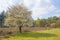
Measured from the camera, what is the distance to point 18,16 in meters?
30.4

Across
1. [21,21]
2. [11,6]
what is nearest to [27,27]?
[21,21]

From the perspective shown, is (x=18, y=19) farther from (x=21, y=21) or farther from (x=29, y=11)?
(x=29, y=11)

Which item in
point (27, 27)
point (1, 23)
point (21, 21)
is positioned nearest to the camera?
point (21, 21)

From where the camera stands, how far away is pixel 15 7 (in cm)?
3134

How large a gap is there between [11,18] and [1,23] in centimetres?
717

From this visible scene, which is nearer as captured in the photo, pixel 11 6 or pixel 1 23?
pixel 11 6

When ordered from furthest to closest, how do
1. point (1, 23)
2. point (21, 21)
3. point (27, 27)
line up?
point (1, 23)
point (27, 27)
point (21, 21)

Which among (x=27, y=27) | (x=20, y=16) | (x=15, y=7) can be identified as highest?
(x=15, y=7)

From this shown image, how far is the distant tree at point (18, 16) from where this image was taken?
3025 centimetres

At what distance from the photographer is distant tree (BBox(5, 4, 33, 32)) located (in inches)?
1191

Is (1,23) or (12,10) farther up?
(12,10)

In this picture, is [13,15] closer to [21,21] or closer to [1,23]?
[21,21]

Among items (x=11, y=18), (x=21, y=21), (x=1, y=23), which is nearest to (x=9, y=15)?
(x=11, y=18)

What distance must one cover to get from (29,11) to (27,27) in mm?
3715
